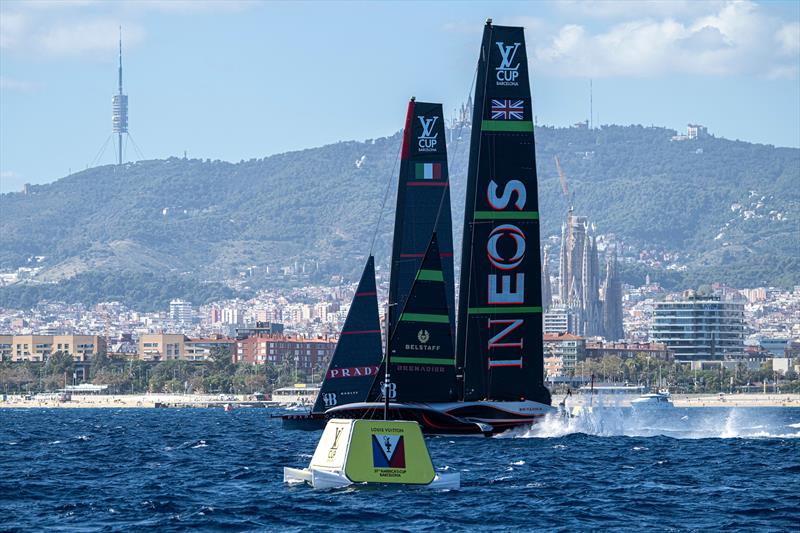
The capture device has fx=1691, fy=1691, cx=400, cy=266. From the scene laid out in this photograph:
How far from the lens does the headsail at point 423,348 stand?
56781 mm

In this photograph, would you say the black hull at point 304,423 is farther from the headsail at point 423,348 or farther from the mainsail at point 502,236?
the headsail at point 423,348

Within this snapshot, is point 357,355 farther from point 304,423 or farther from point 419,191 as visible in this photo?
point 419,191

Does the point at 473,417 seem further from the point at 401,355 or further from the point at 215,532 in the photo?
the point at 215,532

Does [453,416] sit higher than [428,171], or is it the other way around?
[428,171]

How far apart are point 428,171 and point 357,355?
8026 mm

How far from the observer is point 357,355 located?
2699 inches

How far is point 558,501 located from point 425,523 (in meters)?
Result: 6.04

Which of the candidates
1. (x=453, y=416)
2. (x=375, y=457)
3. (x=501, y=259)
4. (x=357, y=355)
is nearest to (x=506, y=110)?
(x=501, y=259)

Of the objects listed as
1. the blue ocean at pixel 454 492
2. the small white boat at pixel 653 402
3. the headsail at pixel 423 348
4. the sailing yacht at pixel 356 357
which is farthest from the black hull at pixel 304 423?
the small white boat at pixel 653 402

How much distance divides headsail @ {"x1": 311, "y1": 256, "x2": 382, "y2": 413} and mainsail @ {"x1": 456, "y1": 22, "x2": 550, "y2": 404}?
6.35m

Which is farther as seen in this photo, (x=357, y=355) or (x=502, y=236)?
(x=357, y=355)

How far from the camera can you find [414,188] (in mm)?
67000

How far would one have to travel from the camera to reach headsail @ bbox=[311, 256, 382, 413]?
68438 millimetres

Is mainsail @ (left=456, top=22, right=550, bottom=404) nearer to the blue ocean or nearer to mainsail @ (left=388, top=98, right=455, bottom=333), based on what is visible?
the blue ocean
